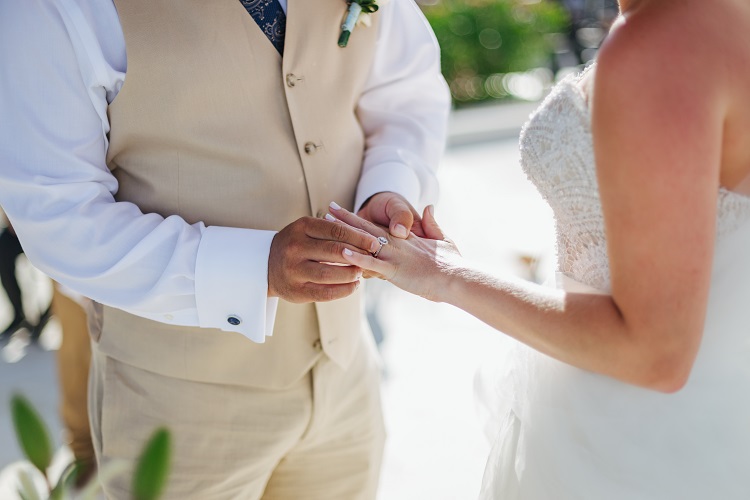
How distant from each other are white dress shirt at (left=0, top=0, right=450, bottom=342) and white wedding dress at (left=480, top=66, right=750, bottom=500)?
56 cm

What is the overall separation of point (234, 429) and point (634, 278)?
914mm

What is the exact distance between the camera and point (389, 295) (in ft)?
14.9

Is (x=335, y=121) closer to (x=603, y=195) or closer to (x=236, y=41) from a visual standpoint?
(x=236, y=41)

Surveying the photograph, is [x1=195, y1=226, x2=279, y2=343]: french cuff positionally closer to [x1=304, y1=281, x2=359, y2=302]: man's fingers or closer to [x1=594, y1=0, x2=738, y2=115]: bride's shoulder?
[x1=304, y1=281, x2=359, y2=302]: man's fingers

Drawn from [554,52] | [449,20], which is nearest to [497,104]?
[449,20]

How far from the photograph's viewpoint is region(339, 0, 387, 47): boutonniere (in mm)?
1598

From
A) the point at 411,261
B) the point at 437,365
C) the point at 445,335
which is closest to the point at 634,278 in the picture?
the point at 411,261

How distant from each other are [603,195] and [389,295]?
3479 millimetres

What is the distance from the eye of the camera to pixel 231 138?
146 centimetres

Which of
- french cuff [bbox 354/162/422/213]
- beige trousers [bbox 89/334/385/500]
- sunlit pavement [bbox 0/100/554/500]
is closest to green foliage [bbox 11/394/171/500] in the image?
beige trousers [bbox 89/334/385/500]

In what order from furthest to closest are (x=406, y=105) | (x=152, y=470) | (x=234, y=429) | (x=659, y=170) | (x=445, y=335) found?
(x=445, y=335)
(x=406, y=105)
(x=234, y=429)
(x=659, y=170)
(x=152, y=470)

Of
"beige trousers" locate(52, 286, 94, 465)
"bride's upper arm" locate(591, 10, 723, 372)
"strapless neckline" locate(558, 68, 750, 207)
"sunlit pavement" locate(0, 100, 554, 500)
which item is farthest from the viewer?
"sunlit pavement" locate(0, 100, 554, 500)

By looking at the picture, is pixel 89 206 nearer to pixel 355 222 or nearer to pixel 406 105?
pixel 355 222

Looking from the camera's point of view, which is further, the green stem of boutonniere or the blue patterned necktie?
the green stem of boutonniere
